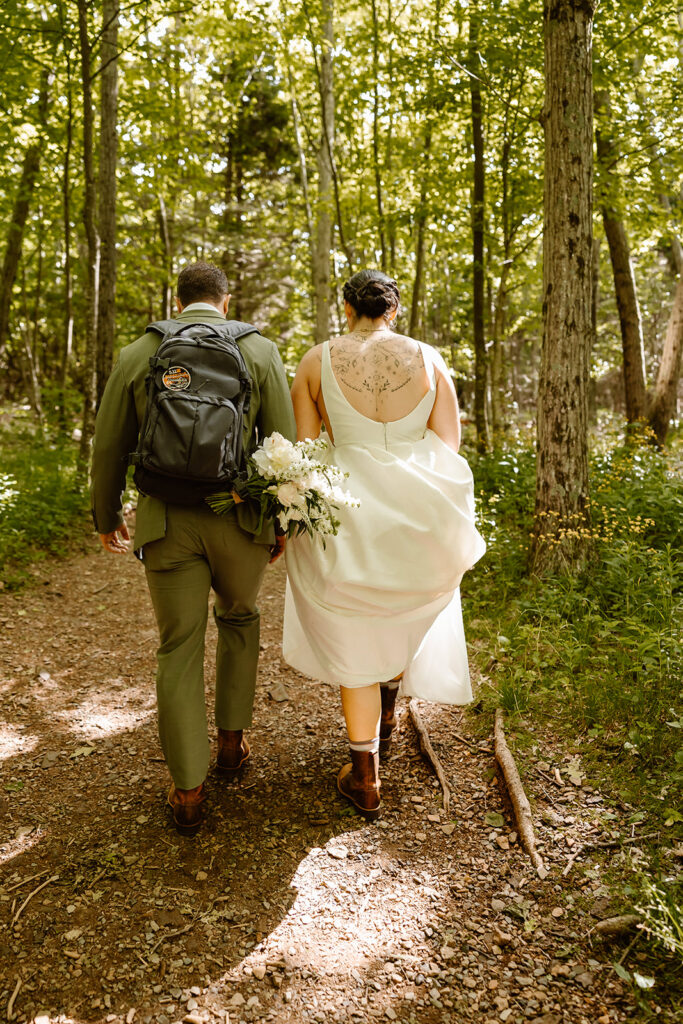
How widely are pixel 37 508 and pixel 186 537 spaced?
5.06 m

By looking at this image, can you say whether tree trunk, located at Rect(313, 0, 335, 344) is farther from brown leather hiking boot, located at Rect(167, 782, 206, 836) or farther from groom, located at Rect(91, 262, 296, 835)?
brown leather hiking boot, located at Rect(167, 782, 206, 836)

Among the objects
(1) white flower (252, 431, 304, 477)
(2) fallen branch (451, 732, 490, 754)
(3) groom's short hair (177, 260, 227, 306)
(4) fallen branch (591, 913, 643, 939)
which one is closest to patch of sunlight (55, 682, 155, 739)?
(2) fallen branch (451, 732, 490, 754)

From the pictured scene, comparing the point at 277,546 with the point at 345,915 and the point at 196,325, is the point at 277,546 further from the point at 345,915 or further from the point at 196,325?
the point at 345,915

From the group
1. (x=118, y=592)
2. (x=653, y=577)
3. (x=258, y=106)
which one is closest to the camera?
(x=653, y=577)

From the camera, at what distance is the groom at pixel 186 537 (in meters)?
2.85

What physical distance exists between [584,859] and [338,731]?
5.26 ft

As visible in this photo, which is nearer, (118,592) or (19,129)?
(118,592)

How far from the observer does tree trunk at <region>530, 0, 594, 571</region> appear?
474 centimetres

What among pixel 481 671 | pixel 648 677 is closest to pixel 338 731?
pixel 481 671

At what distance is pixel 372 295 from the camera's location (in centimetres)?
320

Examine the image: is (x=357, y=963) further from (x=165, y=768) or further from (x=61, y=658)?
(x=61, y=658)

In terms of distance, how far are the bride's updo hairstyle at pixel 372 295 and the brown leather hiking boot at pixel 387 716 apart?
196 cm

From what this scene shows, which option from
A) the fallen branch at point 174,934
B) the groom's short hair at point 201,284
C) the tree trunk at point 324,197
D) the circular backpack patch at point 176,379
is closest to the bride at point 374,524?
the groom's short hair at point 201,284

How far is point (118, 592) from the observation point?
6375mm
